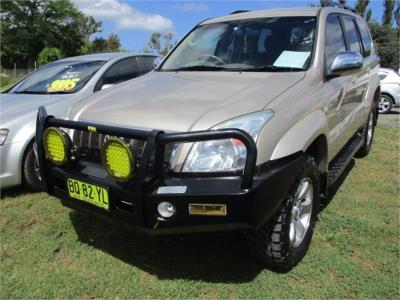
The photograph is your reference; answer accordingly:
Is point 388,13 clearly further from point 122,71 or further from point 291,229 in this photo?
point 291,229

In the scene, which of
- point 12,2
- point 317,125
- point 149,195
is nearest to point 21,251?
point 149,195

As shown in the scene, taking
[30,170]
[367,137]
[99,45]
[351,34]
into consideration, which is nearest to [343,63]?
[351,34]

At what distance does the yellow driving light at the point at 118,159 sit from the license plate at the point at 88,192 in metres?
0.17

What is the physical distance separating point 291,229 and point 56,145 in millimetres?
1742

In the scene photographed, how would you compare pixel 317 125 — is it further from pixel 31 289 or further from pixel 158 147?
pixel 31 289

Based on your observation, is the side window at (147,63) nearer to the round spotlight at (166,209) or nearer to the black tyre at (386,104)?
the round spotlight at (166,209)

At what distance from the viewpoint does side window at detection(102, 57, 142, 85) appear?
5.66 meters

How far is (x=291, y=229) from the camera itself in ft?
9.84

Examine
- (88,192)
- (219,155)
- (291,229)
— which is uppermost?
(219,155)

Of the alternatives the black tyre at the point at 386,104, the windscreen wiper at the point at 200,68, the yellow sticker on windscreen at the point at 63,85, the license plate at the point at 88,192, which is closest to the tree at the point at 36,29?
the black tyre at the point at 386,104

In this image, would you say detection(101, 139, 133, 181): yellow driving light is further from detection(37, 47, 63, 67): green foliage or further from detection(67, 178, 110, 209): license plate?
detection(37, 47, 63, 67): green foliage

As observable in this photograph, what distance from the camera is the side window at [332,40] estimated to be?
12.0 feet

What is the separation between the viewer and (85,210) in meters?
2.87

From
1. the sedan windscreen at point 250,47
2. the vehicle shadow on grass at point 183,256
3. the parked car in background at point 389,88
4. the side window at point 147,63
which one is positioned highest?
the sedan windscreen at point 250,47
